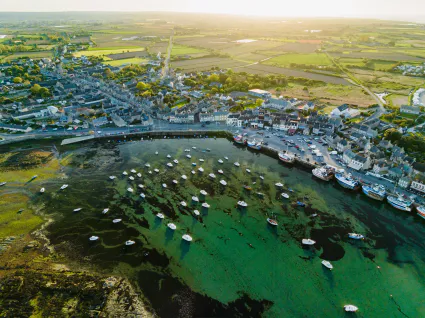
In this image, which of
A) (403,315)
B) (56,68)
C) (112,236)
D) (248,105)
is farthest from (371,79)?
(56,68)

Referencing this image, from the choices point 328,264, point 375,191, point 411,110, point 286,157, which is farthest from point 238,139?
point 411,110

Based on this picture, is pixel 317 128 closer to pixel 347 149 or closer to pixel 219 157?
pixel 347 149

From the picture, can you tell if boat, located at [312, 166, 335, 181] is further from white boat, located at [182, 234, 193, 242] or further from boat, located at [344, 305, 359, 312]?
white boat, located at [182, 234, 193, 242]

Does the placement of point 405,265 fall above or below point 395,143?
below

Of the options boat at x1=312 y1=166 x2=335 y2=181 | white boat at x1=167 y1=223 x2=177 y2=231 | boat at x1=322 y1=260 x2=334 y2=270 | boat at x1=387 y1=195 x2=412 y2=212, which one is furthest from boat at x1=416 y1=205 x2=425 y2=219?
white boat at x1=167 y1=223 x2=177 y2=231

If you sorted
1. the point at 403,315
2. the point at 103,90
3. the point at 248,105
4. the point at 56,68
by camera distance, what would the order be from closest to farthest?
the point at 403,315 < the point at 248,105 < the point at 103,90 < the point at 56,68

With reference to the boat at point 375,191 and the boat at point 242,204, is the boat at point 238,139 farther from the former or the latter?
the boat at point 375,191
